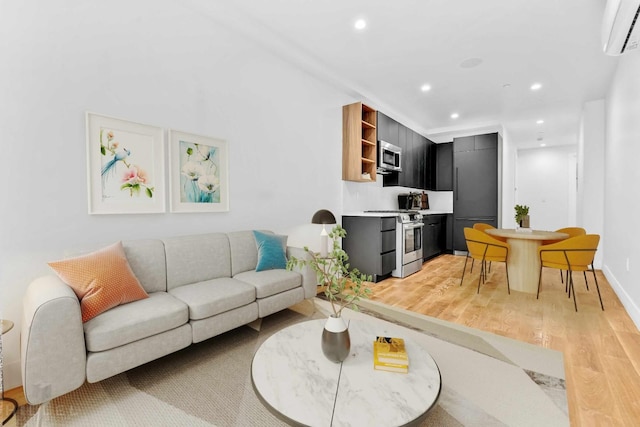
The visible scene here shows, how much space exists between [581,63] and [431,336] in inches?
151

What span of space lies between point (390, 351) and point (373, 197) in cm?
404

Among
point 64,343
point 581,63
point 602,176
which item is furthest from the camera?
point 602,176

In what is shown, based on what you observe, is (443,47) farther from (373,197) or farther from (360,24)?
(373,197)

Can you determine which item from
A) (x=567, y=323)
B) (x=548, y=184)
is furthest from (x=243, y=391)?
(x=548, y=184)

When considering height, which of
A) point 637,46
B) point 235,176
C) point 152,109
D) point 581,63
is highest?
point 581,63

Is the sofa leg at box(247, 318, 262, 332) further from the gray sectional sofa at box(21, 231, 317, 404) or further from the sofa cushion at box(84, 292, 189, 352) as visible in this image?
the sofa cushion at box(84, 292, 189, 352)

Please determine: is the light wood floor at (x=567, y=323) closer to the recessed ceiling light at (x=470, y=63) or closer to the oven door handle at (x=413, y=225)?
the oven door handle at (x=413, y=225)

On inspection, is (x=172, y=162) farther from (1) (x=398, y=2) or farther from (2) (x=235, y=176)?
(1) (x=398, y=2)

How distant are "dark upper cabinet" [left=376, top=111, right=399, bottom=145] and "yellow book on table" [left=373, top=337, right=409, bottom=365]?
368 centimetres

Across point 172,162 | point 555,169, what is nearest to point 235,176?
point 172,162

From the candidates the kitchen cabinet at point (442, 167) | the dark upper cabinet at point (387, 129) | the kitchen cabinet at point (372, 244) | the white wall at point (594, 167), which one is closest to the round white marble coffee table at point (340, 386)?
the kitchen cabinet at point (372, 244)

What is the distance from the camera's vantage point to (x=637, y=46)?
2.40 metres

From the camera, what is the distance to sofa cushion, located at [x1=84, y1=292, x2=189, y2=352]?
5.37ft

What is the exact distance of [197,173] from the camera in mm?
2848
